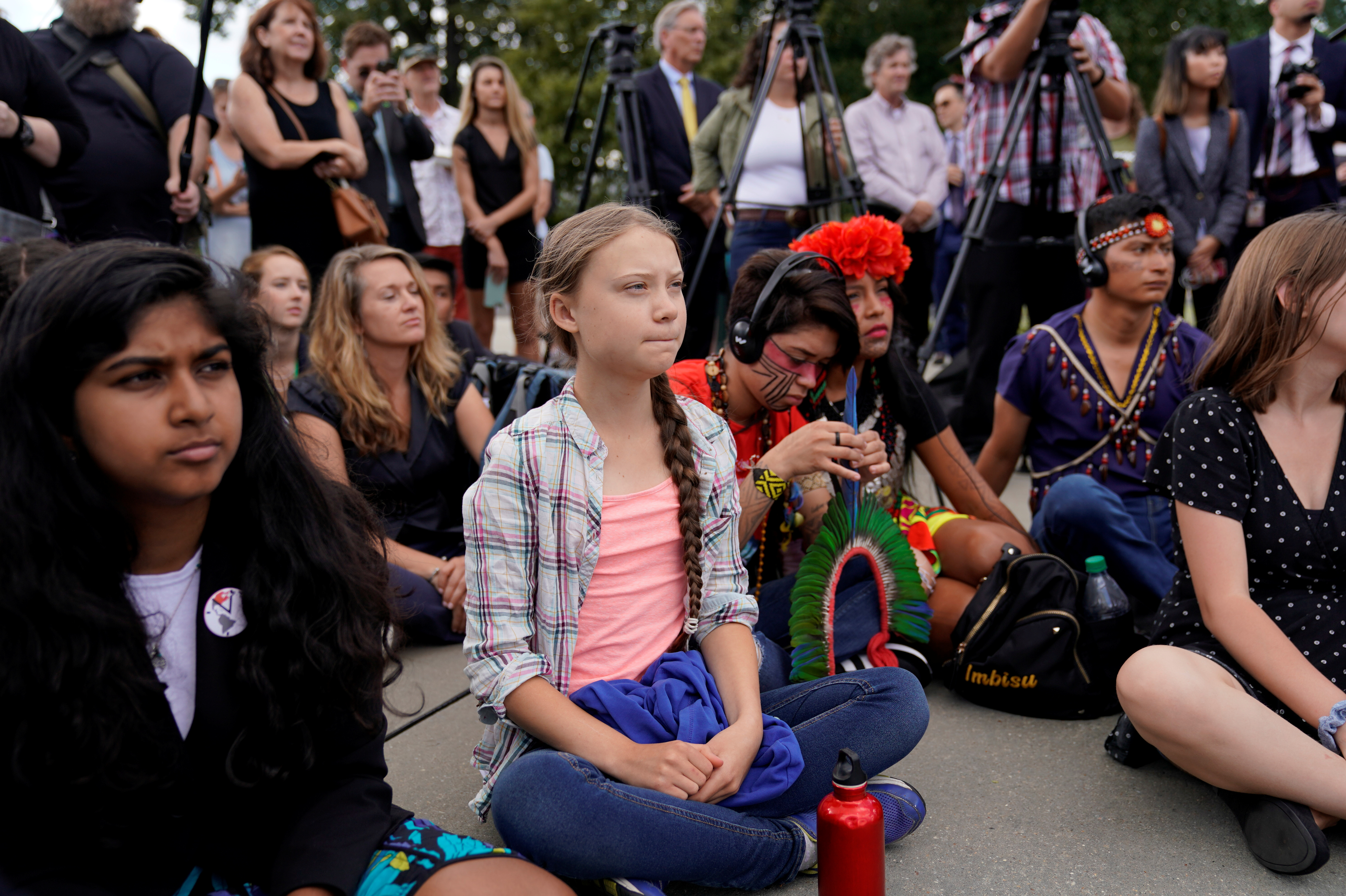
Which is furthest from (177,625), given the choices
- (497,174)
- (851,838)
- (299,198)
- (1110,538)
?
(497,174)

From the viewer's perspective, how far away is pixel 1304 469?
6.94ft

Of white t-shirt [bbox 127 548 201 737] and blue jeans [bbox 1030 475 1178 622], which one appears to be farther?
blue jeans [bbox 1030 475 1178 622]

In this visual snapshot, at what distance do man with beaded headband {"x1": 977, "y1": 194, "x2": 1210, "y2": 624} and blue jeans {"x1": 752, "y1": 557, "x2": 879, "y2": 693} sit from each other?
803 mm

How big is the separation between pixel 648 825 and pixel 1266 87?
16.4 feet

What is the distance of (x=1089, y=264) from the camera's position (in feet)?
10.7

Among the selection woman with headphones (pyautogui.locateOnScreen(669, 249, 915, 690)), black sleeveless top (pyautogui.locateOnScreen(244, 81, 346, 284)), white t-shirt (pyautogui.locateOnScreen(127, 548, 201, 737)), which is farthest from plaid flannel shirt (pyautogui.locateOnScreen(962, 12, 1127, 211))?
white t-shirt (pyautogui.locateOnScreen(127, 548, 201, 737))

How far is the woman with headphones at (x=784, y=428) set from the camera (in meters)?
2.31

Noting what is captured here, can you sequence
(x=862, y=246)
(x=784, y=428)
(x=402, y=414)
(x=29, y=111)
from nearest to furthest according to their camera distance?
(x=784, y=428)
(x=862, y=246)
(x=402, y=414)
(x=29, y=111)

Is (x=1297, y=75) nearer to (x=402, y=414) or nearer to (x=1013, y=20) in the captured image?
(x=1013, y=20)

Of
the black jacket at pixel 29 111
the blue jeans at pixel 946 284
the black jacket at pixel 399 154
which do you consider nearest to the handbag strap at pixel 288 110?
the black jacket at pixel 399 154

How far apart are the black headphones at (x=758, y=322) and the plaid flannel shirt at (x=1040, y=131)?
2.13m

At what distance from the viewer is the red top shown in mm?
2629

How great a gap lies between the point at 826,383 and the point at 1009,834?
4.01 feet

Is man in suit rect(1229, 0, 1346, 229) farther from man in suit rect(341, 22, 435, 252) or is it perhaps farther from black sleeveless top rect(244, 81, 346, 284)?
black sleeveless top rect(244, 81, 346, 284)
